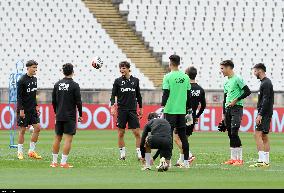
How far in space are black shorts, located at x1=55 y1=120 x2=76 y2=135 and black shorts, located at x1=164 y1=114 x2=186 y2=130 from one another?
75.1 inches

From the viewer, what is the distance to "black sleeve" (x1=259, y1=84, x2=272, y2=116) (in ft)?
63.5

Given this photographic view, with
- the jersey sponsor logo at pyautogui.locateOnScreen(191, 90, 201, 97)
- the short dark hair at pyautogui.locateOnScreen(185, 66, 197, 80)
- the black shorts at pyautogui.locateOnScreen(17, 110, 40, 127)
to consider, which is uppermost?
the short dark hair at pyautogui.locateOnScreen(185, 66, 197, 80)

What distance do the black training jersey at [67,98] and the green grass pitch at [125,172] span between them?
41.8 inches

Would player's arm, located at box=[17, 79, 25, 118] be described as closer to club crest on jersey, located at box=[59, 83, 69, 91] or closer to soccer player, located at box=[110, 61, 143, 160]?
soccer player, located at box=[110, 61, 143, 160]

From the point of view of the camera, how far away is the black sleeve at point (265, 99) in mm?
19344

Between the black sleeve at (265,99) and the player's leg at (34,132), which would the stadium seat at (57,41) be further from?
the black sleeve at (265,99)

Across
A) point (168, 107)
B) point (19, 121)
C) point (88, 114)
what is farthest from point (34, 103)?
point (88, 114)

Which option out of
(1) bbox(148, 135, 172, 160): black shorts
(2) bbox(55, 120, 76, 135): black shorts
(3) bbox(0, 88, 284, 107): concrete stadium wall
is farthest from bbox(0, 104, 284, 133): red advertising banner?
(1) bbox(148, 135, 172, 160): black shorts

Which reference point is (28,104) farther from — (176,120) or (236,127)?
(236,127)

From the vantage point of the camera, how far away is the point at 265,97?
63.6ft

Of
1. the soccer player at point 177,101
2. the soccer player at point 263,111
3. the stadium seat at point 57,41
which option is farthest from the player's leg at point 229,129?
the stadium seat at point 57,41

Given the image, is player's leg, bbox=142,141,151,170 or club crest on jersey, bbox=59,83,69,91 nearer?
player's leg, bbox=142,141,151,170

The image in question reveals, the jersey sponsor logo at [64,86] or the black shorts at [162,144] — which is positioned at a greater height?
the jersey sponsor logo at [64,86]

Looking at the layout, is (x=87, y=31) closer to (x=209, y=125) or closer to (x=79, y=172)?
(x=209, y=125)
